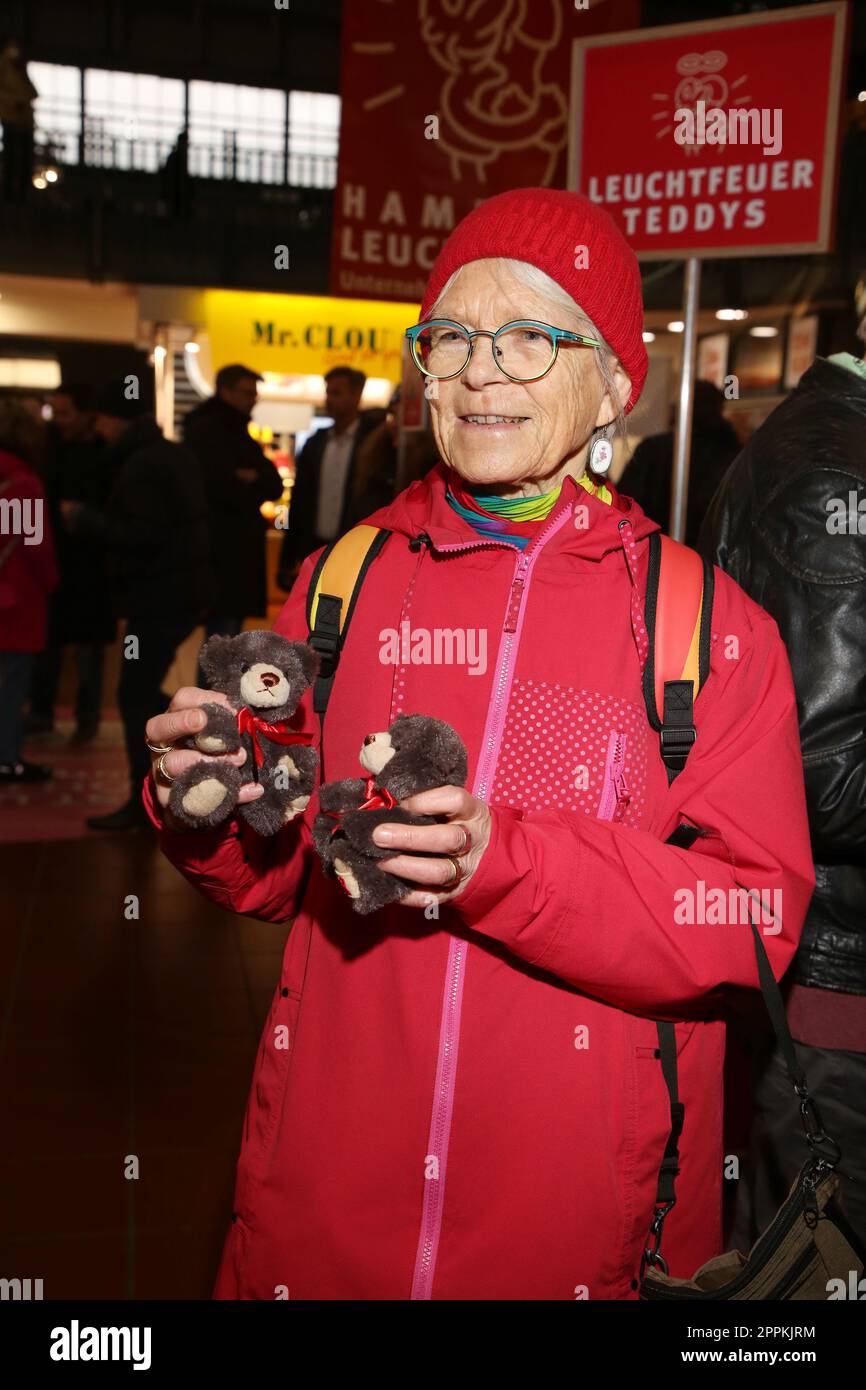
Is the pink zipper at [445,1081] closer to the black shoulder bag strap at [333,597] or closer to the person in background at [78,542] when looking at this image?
Result: the black shoulder bag strap at [333,597]

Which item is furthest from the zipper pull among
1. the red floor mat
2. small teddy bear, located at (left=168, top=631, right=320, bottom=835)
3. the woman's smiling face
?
the red floor mat

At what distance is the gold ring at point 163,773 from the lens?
1482mm

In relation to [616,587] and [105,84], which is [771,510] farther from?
[105,84]

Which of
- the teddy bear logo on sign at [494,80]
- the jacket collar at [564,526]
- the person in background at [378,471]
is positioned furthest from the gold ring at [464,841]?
the person in background at [378,471]

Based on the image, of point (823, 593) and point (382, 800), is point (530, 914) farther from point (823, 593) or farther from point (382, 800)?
point (823, 593)

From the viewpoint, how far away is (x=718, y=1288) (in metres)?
1.55

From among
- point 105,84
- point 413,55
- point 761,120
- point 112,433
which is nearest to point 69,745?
point 112,433

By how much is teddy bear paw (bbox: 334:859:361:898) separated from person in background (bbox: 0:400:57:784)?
6411 millimetres

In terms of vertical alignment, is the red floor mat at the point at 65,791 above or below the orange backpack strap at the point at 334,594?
below

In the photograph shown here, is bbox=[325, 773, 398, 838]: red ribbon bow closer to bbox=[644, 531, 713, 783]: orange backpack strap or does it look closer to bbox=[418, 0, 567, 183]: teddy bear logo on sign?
bbox=[644, 531, 713, 783]: orange backpack strap

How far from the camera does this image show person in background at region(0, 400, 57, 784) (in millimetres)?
7207

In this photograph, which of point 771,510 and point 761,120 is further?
point 761,120

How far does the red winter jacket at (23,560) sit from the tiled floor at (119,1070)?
176cm
